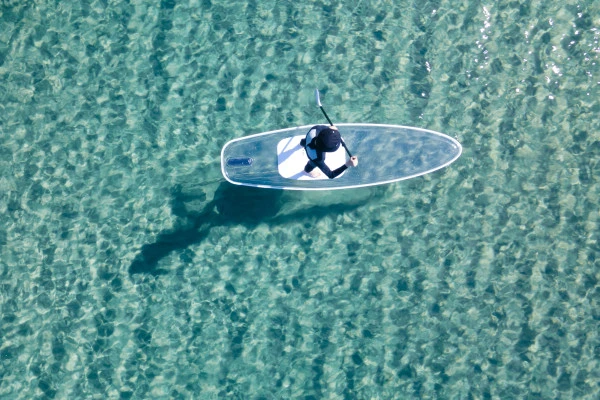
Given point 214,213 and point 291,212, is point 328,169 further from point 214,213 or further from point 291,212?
point 214,213

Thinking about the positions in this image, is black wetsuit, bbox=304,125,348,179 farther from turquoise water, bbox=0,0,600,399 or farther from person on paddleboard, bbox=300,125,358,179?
turquoise water, bbox=0,0,600,399

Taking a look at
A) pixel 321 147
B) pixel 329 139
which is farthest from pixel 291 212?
pixel 329 139

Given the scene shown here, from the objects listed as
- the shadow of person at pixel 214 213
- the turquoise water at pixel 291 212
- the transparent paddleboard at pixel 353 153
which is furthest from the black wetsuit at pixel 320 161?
the shadow of person at pixel 214 213

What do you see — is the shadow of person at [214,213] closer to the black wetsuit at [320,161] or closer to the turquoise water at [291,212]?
the turquoise water at [291,212]

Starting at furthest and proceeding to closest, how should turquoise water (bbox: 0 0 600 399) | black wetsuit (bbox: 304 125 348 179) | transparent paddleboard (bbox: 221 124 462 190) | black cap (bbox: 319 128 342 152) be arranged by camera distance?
transparent paddleboard (bbox: 221 124 462 190) → turquoise water (bbox: 0 0 600 399) → black wetsuit (bbox: 304 125 348 179) → black cap (bbox: 319 128 342 152)

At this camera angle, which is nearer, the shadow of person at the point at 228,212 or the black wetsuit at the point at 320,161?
the black wetsuit at the point at 320,161

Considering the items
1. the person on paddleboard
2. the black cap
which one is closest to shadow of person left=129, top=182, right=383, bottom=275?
the person on paddleboard
